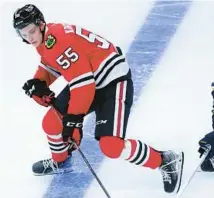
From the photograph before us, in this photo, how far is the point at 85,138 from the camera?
354cm

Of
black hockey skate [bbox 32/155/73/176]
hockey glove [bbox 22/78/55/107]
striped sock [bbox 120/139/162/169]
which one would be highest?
hockey glove [bbox 22/78/55/107]

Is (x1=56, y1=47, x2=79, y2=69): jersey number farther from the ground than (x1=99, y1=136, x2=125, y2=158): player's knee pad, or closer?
farther from the ground

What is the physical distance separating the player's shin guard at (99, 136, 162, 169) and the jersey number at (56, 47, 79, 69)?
1.20 feet

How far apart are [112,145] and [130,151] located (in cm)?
10

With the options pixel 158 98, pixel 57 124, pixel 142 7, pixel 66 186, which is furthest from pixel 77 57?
pixel 142 7

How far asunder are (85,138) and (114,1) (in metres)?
1.40

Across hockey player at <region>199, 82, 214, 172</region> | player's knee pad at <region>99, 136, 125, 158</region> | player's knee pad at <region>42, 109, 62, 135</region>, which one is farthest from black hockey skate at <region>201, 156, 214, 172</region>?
player's knee pad at <region>42, 109, 62, 135</region>

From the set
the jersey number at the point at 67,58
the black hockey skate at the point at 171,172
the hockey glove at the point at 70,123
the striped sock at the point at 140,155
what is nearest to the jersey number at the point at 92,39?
the jersey number at the point at 67,58

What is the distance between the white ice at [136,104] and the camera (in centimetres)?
325

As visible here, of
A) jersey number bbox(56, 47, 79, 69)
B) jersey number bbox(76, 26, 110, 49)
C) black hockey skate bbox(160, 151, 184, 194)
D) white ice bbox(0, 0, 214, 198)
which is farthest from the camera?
white ice bbox(0, 0, 214, 198)

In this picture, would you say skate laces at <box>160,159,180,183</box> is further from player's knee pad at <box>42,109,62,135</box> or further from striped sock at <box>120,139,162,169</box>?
player's knee pad at <box>42,109,62,135</box>

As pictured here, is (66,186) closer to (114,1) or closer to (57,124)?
(57,124)

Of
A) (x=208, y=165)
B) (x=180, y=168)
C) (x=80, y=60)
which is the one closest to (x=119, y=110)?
(x=80, y=60)

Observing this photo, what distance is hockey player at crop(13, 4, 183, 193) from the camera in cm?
288
